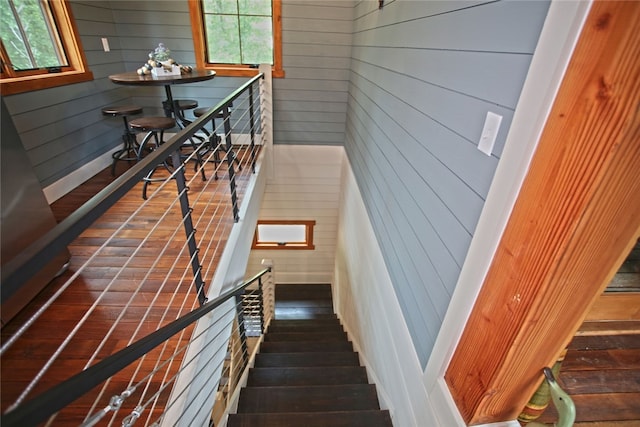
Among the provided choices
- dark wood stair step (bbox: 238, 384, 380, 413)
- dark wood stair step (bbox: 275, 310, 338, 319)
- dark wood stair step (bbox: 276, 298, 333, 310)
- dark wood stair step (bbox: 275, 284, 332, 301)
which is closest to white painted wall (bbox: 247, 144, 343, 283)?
dark wood stair step (bbox: 275, 284, 332, 301)

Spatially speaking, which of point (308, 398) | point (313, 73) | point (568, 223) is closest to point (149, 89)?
point (313, 73)

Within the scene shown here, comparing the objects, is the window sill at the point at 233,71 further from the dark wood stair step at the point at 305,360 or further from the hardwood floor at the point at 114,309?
the dark wood stair step at the point at 305,360

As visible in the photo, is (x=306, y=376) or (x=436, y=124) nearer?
(x=436, y=124)

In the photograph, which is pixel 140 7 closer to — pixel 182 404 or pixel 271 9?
pixel 271 9

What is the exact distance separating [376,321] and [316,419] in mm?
744

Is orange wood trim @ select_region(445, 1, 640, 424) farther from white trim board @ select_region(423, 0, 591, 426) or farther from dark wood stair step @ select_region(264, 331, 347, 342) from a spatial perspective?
dark wood stair step @ select_region(264, 331, 347, 342)

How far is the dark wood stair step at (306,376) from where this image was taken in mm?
2422

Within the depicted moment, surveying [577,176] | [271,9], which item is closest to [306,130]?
[271,9]

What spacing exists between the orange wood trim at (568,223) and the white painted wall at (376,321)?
1.72ft

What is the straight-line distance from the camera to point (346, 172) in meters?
3.88

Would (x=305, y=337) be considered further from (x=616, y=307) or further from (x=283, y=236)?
(x=616, y=307)

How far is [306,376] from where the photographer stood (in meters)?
2.45

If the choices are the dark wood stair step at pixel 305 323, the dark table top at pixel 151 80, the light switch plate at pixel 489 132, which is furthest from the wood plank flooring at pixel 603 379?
the dark wood stair step at pixel 305 323

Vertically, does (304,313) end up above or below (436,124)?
below
